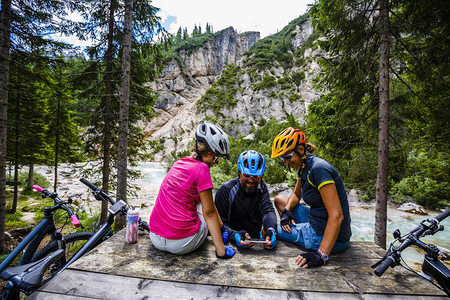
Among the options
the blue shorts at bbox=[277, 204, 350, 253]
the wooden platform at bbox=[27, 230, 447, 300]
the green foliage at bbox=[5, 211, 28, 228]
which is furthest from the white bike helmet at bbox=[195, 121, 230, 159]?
the green foliage at bbox=[5, 211, 28, 228]

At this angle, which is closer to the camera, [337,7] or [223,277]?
[223,277]

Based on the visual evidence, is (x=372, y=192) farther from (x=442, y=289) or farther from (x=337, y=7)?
(x=442, y=289)

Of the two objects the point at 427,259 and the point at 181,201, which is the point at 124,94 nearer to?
the point at 181,201

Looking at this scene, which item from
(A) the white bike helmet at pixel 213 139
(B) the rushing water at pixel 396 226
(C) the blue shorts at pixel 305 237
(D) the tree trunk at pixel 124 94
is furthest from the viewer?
(B) the rushing water at pixel 396 226

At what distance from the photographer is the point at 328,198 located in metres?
2.19

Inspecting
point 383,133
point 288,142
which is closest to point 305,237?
point 288,142

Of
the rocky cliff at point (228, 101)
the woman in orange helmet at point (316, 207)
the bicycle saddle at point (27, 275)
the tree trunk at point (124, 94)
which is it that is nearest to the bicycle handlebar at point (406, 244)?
the woman in orange helmet at point (316, 207)

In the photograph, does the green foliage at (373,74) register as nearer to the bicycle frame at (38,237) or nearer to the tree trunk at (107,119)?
the bicycle frame at (38,237)

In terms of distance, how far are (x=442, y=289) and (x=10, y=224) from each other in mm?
14598

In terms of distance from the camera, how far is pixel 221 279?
1.79 meters

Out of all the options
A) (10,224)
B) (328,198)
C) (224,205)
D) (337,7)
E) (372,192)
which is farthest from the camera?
(372,192)

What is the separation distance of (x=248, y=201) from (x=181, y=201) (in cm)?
119

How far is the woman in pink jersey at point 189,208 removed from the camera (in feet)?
6.91

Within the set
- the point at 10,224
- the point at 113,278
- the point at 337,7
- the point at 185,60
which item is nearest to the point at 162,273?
the point at 113,278
